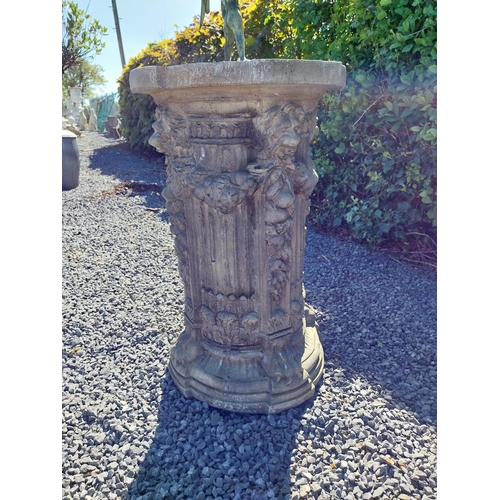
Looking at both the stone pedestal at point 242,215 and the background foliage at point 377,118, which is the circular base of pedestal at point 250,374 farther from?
the background foliage at point 377,118

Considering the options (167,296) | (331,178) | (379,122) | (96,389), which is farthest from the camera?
(331,178)

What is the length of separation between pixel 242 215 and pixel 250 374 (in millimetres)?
901

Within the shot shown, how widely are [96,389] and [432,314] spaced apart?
2.47m

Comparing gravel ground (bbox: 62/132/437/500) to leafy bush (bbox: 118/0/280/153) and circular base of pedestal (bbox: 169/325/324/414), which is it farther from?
leafy bush (bbox: 118/0/280/153)

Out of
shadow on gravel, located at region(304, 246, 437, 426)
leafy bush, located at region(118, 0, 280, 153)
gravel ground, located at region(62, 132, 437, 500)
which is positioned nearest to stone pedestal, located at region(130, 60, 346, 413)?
gravel ground, located at region(62, 132, 437, 500)

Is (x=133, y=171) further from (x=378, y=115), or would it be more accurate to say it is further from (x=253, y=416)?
(x=253, y=416)

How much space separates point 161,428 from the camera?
199 cm

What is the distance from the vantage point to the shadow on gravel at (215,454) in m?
1.67

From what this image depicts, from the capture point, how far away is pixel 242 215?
6.40ft

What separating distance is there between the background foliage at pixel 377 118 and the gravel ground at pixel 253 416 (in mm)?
579

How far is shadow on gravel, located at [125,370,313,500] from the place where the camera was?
1.67 metres

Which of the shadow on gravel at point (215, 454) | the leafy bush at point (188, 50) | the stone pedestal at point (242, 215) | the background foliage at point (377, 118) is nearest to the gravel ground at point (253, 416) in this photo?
the shadow on gravel at point (215, 454)

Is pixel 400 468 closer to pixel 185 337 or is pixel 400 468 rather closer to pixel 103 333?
pixel 185 337

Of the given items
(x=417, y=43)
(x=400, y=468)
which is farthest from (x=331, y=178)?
(x=400, y=468)
